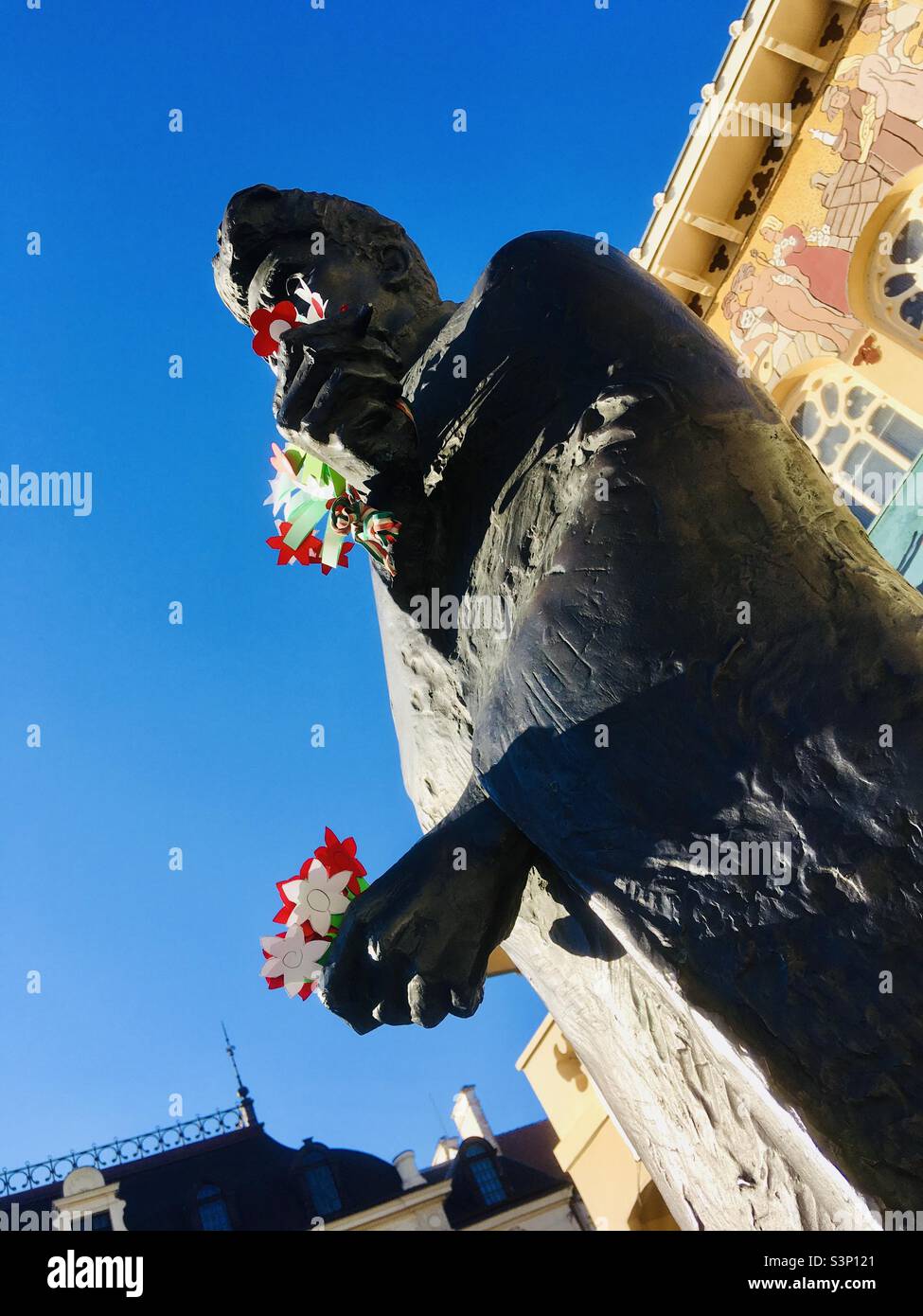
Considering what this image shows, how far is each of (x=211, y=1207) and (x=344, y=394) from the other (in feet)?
75.8

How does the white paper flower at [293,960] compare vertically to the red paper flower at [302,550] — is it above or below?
below

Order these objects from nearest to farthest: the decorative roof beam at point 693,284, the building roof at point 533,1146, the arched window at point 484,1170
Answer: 1. the decorative roof beam at point 693,284
2. the arched window at point 484,1170
3. the building roof at point 533,1146

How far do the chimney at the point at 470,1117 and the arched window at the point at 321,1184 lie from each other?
397 cm

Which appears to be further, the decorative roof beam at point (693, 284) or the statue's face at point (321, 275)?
the decorative roof beam at point (693, 284)

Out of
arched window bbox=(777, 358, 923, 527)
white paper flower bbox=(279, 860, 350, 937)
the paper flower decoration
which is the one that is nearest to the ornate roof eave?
arched window bbox=(777, 358, 923, 527)

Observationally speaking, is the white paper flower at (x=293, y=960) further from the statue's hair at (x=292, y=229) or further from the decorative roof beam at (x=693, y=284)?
the decorative roof beam at (x=693, y=284)

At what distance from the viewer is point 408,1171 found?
2239cm

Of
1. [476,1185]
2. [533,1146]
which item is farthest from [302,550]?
[533,1146]

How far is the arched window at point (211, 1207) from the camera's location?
20938 mm

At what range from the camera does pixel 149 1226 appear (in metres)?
20.0

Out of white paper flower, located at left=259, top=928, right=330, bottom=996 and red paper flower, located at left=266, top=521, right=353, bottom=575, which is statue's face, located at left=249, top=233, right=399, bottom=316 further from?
white paper flower, located at left=259, top=928, right=330, bottom=996

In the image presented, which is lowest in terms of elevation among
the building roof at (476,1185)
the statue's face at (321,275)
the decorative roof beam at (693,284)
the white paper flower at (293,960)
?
the white paper flower at (293,960)

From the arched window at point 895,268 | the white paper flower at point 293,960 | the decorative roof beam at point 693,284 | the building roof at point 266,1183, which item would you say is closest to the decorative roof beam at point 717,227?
the decorative roof beam at point 693,284
